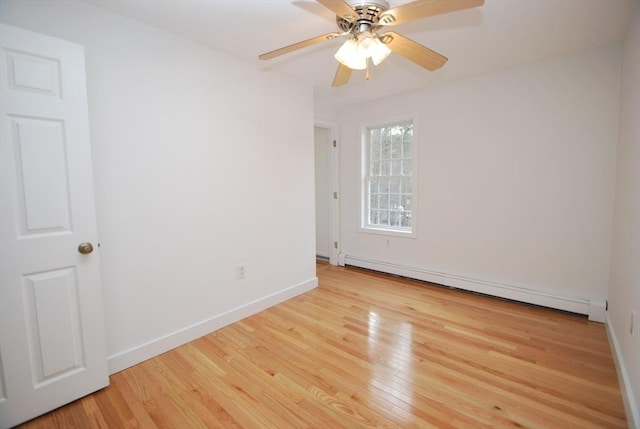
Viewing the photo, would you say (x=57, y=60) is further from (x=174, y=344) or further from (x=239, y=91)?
(x=174, y=344)

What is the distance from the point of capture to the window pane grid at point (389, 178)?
390 centimetres

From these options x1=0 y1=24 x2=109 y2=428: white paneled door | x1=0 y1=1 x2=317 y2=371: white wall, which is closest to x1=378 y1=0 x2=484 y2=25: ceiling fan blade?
x1=0 y1=1 x2=317 y2=371: white wall

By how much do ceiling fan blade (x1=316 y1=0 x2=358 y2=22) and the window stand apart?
2528 mm

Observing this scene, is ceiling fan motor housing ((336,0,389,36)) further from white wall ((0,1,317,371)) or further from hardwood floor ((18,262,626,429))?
hardwood floor ((18,262,626,429))

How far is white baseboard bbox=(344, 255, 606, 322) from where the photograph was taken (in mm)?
2648

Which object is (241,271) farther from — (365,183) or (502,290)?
(502,290)

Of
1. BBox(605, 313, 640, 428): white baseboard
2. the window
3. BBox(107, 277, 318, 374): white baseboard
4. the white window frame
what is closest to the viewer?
BBox(605, 313, 640, 428): white baseboard

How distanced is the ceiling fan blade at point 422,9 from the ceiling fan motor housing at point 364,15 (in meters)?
0.05

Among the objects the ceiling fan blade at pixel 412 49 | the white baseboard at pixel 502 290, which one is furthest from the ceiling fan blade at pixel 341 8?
the white baseboard at pixel 502 290

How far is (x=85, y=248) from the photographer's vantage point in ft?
5.62

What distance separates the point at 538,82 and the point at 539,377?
2.61m

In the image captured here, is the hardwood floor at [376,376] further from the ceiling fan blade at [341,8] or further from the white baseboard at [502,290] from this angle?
the ceiling fan blade at [341,8]

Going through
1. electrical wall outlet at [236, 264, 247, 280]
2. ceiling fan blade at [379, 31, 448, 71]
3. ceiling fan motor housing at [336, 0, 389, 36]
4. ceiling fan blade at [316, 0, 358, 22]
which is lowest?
electrical wall outlet at [236, 264, 247, 280]

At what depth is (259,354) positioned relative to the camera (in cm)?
217
